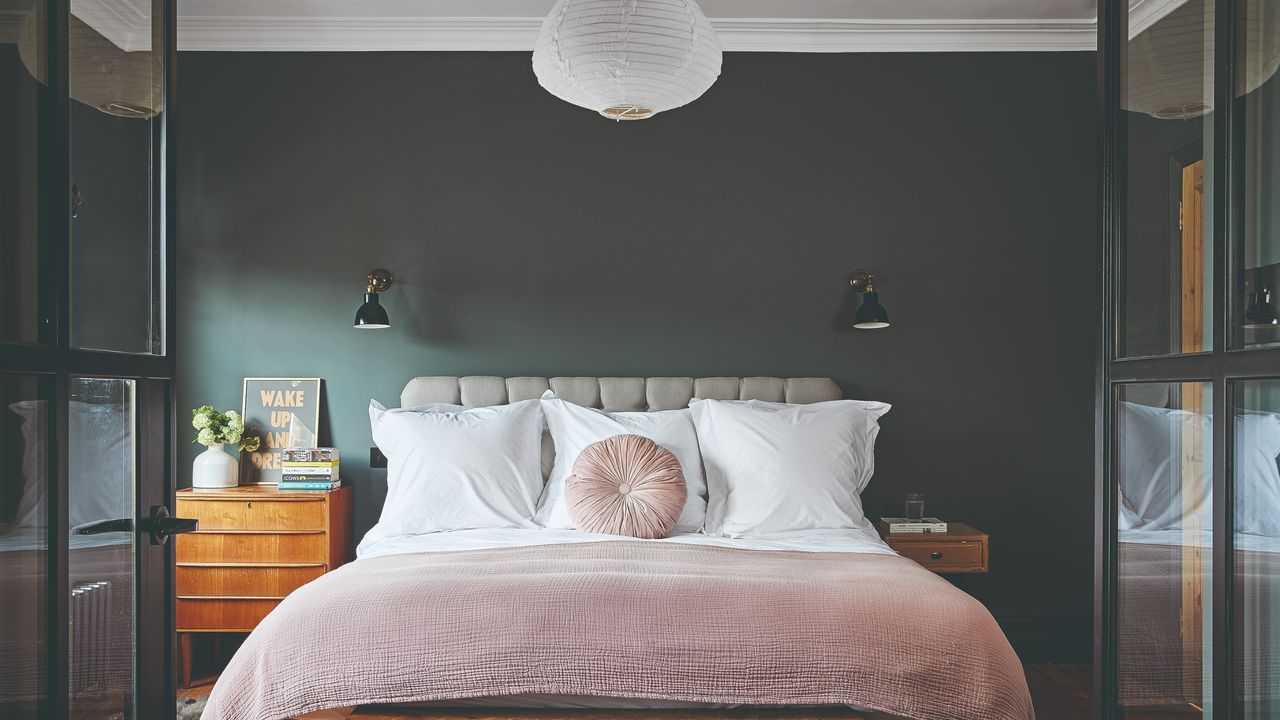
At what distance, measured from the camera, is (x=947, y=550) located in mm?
3506

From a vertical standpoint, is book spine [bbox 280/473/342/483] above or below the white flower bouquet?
below

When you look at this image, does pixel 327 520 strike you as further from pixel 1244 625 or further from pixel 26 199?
pixel 1244 625

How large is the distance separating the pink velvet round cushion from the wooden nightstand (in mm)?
1204

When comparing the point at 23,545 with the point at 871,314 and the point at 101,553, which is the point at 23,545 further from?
the point at 871,314

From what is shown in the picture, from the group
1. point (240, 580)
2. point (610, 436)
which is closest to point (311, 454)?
point (240, 580)

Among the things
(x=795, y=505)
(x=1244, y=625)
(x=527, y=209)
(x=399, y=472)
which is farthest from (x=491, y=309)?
(x=1244, y=625)

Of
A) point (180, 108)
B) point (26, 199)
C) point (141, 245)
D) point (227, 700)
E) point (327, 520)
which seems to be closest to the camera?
point (26, 199)

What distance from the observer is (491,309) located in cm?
390

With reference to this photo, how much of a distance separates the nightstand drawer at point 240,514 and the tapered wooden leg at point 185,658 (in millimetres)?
461

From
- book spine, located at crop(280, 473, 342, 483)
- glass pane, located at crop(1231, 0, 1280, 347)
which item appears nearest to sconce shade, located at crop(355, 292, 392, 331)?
book spine, located at crop(280, 473, 342, 483)

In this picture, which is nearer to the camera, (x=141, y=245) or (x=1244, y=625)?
(x=1244, y=625)

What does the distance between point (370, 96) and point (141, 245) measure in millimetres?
2614

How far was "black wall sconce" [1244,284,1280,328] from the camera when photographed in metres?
1.17

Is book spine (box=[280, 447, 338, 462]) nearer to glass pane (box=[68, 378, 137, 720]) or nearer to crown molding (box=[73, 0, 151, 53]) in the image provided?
glass pane (box=[68, 378, 137, 720])
